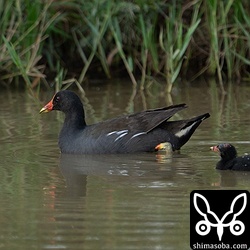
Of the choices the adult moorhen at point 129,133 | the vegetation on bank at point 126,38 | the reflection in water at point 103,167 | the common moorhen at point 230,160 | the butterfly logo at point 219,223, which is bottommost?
the butterfly logo at point 219,223

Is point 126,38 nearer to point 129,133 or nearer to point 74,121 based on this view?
point 74,121

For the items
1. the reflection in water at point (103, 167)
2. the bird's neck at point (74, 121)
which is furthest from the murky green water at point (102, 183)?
the bird's neck at point (74, 121)

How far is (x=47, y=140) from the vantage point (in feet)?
36.0

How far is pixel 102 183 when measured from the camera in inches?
348

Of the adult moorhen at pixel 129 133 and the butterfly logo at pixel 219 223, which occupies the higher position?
the adult moorhen at pixel 129 133

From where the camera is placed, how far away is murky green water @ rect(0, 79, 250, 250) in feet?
23.3

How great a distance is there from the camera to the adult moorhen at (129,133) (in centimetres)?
1034

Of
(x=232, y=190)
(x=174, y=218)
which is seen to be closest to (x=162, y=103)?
(x=232, y=190)

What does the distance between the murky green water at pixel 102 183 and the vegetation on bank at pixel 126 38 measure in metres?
0.76

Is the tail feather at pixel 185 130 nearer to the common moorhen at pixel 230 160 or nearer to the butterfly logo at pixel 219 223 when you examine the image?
the common moorhen at pixel 230 160

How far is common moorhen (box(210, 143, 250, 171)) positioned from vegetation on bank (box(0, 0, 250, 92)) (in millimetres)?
3909

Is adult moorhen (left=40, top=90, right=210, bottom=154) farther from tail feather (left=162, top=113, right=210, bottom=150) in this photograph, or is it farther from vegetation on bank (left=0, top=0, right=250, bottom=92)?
vegetation on bank (left=0, top=0, right=250, bottom=92)

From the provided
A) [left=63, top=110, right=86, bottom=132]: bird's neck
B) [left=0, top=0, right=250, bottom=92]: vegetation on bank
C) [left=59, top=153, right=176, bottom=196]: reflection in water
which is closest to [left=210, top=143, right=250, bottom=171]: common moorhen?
[left=59, top=153, right=176, bottom=196]: reflection in water

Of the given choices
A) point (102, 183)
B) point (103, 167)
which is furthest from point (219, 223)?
point (103, 167)
